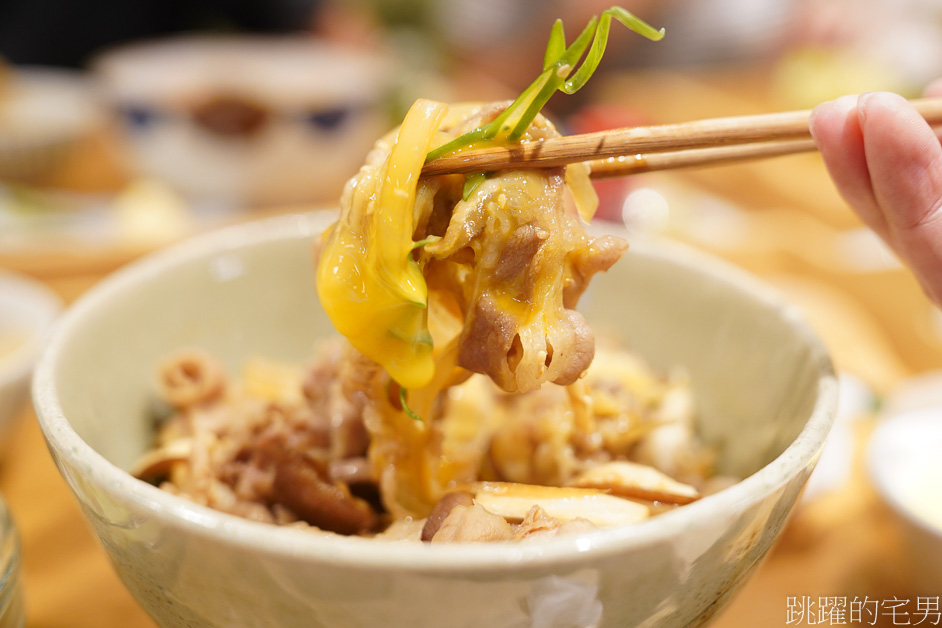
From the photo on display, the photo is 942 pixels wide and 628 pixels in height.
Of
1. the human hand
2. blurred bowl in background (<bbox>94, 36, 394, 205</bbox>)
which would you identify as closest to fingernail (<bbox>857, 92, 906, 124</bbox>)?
the human hand

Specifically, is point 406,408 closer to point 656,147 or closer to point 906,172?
point 656,147

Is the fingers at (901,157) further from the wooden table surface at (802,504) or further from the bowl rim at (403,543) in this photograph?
the wooden table surface at (802,504)

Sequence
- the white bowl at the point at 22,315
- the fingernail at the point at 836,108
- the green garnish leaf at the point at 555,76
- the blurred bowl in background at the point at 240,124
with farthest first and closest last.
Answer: the blurred bowl in background at the point at 240,124 → the white bowl at the point at 22,315 → the fingernail at the point at 836,108 → the green garnish leaf at the point at 555,76

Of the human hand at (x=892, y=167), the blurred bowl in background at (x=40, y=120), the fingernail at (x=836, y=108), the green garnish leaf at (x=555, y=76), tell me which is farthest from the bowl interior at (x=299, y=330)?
the blurred bowl in background at (x=40, y=120)

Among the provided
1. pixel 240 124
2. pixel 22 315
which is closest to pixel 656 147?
pixel 22 315

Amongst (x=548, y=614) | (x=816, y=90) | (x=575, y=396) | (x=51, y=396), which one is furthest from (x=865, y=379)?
(x=816, y=90)

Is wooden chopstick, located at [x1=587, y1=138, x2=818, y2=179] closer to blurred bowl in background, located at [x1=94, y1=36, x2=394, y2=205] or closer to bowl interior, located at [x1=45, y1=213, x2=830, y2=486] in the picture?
bowl interior, located at [x1=45, y1=213, x2=830, y2=486]
